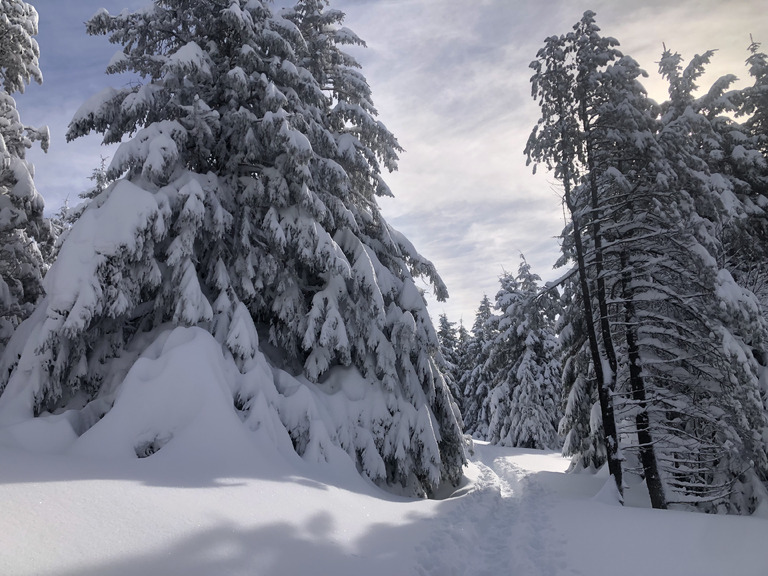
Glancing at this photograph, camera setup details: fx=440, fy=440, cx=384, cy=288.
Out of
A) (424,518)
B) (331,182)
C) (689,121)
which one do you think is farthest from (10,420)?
(689,121)

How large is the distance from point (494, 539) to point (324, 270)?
20.8ft

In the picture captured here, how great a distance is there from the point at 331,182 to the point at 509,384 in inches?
966

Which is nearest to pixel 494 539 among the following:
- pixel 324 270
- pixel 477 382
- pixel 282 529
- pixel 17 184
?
pixel 282 529

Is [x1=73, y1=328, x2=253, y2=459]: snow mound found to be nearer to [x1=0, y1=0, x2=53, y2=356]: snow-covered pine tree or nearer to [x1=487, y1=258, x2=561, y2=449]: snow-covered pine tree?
[x1=0, y1=0, x2=53, y2=356]: snow-covered pine tree

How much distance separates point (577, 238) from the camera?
10.4 metres

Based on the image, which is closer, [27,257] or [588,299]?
[588,299]

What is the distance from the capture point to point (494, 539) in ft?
23.3

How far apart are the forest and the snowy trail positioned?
64.3 inches

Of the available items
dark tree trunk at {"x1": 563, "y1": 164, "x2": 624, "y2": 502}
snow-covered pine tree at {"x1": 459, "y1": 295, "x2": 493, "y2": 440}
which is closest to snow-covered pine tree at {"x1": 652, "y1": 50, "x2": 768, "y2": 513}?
dark tree trunk at {"x1": 563, "y1": 164, "x2": 624, "y2": 502}

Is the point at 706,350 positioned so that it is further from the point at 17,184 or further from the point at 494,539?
the point at 17,184

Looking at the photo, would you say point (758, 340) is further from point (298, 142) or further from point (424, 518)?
point (298, 142)

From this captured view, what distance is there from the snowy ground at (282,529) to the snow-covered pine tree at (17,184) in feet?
27.5

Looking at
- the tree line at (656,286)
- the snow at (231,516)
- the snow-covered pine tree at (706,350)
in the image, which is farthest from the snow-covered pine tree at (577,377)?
the snow at (231,516)

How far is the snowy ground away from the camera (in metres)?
3.74
